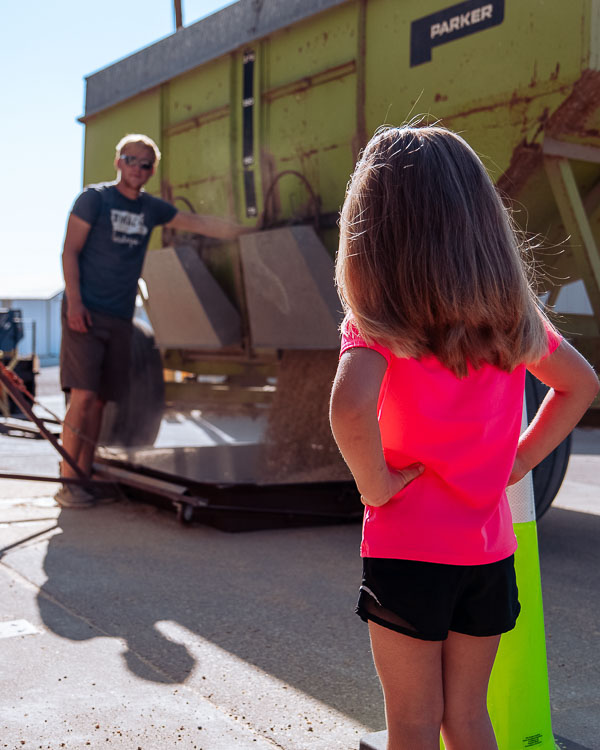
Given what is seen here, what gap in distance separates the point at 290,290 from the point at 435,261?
3.67m

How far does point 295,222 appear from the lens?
17.0 feet

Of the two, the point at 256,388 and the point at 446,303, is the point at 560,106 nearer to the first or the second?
the point at 446,303

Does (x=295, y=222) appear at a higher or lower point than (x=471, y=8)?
lower

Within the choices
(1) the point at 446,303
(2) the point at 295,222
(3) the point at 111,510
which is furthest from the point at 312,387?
(1) the point at 446,303

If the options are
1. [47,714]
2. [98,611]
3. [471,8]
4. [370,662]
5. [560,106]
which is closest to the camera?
[47,714]

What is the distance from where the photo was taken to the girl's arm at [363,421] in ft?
4.30

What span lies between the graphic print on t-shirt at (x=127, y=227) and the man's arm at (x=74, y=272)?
0.16 metres

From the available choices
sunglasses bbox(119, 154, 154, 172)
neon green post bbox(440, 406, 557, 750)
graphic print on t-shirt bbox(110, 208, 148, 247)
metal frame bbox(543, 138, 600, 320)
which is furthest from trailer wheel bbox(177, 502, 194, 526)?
neon green post bbox(440, 406, 557, 750)

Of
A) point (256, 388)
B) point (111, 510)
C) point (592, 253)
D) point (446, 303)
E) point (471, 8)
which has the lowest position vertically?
point (111, 510)

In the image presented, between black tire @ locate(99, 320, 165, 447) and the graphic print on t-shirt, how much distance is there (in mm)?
1772

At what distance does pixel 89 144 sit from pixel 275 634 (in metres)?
5.20

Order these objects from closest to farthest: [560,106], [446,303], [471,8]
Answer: [446,303]
[560,106]
[471,8]

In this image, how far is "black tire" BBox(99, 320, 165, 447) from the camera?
6605mm

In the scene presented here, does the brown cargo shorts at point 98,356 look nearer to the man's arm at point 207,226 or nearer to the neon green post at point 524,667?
the man's arm at point 207,226
